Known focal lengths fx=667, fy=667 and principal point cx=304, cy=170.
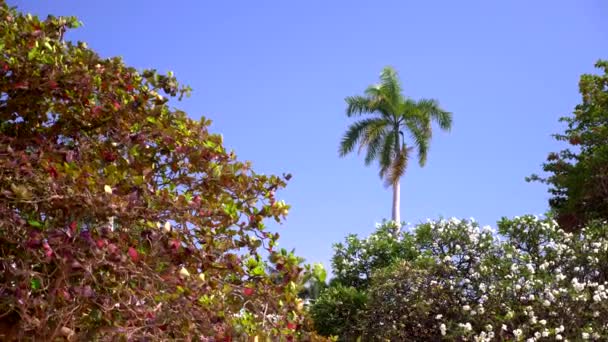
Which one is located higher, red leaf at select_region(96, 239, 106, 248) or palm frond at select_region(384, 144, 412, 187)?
palm frond at select_region(384, 144, 412, 187)

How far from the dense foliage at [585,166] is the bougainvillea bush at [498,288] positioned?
443cm

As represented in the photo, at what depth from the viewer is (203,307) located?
12.2 feet

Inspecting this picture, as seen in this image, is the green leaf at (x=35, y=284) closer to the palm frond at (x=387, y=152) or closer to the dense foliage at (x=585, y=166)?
the dense foliage at (x=585, y=166)

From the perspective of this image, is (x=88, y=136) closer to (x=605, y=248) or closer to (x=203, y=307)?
(x=203, y=307)

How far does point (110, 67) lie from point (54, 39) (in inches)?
23.0

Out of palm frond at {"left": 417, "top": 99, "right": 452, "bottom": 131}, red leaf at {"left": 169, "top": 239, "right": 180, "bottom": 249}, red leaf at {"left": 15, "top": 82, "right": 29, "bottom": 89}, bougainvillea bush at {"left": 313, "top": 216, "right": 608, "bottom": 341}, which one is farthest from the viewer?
palm frond at {"left": 417, "top": 99, "right": 452, "bottom": 131}

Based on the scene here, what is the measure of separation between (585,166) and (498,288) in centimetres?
905

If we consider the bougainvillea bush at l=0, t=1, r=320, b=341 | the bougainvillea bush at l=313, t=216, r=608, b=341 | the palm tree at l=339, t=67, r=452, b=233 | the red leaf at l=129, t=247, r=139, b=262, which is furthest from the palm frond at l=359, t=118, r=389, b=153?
the red leaf at l=129, t=247, r=139, b=262

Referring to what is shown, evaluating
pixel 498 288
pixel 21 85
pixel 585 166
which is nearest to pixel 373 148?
pixel 585 166

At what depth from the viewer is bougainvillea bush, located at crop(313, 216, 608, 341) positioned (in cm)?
1125

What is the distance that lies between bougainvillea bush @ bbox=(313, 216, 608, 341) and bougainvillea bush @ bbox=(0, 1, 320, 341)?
7538 mm

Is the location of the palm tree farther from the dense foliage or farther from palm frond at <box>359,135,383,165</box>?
the dense foliage

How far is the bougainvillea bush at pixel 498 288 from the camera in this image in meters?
11.2

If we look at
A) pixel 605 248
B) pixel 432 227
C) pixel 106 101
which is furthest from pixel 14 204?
pixel 432 227
